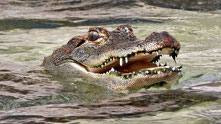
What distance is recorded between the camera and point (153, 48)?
205 inches

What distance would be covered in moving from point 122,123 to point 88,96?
150 cm

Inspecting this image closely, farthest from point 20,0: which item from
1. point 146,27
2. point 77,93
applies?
point 77,93

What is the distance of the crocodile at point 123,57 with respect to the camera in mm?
5258

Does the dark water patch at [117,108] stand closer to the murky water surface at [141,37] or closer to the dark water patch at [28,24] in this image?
the murky water surface at [141,37]

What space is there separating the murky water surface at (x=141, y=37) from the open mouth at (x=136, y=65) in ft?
0.89

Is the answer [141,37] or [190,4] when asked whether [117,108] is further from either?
[190,4]

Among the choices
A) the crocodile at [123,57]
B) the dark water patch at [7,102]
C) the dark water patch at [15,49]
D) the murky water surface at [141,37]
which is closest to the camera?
the murky water surface at [141,37]

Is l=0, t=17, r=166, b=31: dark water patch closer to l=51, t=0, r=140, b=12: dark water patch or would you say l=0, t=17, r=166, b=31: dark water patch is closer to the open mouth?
l=51, t=0, r=140, b=12: dark water patch

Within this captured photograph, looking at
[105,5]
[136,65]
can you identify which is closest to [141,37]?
[105,5]

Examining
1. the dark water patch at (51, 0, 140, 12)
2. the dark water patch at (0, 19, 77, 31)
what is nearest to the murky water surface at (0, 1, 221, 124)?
the dark water patch at (0, 19, 77, 31)

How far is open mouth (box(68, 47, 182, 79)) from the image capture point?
5.28 m

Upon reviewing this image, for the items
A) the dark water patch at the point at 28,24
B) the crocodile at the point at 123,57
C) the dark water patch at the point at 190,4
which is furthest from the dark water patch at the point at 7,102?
the dark water patch at the point at 190,4

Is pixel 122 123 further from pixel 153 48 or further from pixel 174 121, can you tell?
pixel 153 48

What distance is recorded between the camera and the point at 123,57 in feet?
17.7
